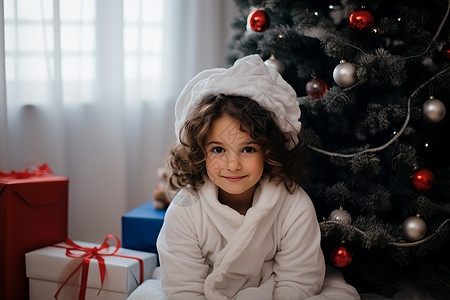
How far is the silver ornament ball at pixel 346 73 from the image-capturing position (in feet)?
3.77

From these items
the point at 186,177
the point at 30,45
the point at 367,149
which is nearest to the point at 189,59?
the point at 30,45

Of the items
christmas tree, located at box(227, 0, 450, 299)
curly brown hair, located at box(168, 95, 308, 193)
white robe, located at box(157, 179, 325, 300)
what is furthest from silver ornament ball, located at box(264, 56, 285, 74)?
white robe, located at box(157, 179, 325, 300)

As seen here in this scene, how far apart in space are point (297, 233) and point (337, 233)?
0.16m

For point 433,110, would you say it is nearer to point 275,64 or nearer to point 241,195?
point 275,64

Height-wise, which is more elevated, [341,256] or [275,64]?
[275,64]

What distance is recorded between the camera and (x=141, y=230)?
148cm

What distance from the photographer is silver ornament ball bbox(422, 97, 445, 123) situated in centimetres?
114

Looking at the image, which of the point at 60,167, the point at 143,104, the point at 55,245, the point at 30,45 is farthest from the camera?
the point at 143,104

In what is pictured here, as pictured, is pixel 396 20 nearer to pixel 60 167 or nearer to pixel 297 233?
pixel 297 233

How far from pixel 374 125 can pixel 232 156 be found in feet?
1.45

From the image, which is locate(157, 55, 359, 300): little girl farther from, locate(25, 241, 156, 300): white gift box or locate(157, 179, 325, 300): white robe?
locate(25, 241, 156, 300): white gift box

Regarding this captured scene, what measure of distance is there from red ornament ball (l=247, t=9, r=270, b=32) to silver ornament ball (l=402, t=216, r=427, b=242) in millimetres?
739

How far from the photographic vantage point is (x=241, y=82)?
3.52ft

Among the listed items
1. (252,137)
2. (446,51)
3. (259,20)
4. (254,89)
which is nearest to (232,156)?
(252,137)
